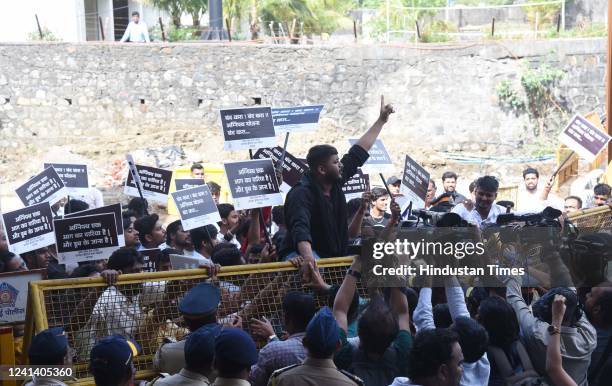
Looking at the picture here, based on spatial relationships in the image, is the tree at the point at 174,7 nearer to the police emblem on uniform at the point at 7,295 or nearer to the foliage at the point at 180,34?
the foliage at the point at 180,34

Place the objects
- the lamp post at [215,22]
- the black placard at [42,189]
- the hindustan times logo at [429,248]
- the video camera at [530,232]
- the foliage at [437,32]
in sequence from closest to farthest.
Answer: the hindustan times logo at [429,248] → the video camera at [530,232] → the black placard at [42,189] → the foliage at [437,32] → the lamp post at [215,22]

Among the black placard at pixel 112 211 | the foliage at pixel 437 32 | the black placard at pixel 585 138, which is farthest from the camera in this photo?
the foliage at pixel 437 32

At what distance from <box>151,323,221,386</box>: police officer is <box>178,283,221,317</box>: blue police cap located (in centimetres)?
59

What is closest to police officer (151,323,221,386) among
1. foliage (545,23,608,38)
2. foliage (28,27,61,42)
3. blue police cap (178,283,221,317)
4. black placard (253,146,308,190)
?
blue police cap (178,283,221,317)

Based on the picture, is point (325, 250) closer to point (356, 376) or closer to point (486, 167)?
point (356, 376)

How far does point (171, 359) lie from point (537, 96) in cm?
1923

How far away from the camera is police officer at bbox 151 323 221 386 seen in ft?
14.3

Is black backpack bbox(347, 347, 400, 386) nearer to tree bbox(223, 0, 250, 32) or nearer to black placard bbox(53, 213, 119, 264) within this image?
black placard bbox(53, 213, 119, 264)

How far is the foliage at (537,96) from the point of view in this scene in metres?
22.9

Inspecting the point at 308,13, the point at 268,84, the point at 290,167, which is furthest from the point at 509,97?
the point at 290,167

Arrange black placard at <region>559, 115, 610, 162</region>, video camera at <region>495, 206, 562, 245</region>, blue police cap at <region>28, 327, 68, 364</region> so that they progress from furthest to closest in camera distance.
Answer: black placard at <region>559, 115, 610, 162</region>
video camera at <region>495, 206, 562, 245</region>
blue police cap at <region>28, 327, 68, 364</region>

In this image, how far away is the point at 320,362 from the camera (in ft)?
14.1

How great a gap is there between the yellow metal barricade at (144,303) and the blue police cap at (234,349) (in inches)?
46.6

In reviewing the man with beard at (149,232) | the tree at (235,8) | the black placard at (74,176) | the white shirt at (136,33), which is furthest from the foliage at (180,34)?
the man with beard at (149,232)
